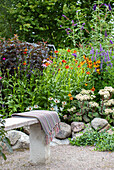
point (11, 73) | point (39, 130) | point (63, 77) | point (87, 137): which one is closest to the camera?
point (39, 130)

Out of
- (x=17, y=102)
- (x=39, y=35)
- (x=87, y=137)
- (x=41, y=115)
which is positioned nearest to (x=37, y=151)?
(x=41, y=115)

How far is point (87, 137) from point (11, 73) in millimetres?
2002

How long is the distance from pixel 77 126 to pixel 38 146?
4.82 feet

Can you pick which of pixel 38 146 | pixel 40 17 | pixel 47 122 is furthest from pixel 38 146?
pixel 40 17

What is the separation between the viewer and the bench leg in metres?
2.74

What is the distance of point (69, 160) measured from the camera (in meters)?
2.99

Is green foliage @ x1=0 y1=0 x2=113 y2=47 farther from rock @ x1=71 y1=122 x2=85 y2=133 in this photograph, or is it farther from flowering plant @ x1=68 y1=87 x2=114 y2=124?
rock @ x1=71 y1=122 x2=85 y2=133

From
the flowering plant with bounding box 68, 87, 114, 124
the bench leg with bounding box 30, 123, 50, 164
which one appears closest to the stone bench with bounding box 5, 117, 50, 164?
the bench leg with bounding box 30, 123, 50, 164

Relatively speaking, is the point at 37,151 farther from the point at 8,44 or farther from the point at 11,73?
the point at 8,44

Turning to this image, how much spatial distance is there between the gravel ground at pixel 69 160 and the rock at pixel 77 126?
521 mm

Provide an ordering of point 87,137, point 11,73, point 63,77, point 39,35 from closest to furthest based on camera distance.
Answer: point 87,137 → point 11,73 → point 63,77 → point 39,35

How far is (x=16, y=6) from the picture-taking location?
944 cm

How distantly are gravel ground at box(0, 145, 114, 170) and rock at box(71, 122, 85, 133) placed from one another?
52 cm

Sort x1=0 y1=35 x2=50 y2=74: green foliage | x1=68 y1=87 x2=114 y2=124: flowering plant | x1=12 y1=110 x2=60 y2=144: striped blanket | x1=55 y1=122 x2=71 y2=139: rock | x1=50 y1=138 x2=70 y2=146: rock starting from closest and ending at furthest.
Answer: x1=12 y1=110 x2=60 y2=144: striped blanket → x1=50 y1=138 x2=70 y2=146: rock → x1=55 y1=122 x2=71 y2=139: rock → x1=68 y1=87 x2=114 y2=124: flowering plant → x1=0 y1=35 x2=50 y2=74: green foliage
